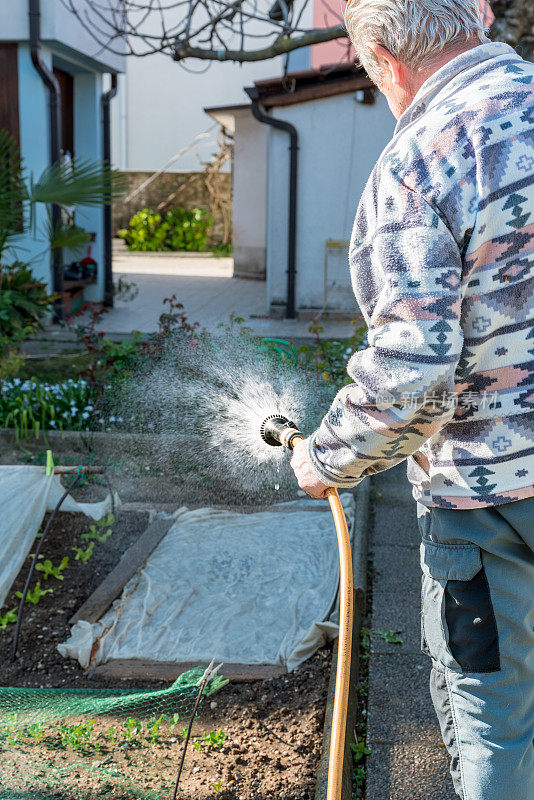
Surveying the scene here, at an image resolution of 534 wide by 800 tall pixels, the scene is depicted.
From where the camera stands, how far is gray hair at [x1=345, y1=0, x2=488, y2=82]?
142 cm

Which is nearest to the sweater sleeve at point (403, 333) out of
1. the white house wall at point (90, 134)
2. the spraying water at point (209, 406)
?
the spraying water at point (209, 406)

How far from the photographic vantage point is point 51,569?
350 cm

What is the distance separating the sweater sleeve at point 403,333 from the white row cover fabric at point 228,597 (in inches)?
65.4

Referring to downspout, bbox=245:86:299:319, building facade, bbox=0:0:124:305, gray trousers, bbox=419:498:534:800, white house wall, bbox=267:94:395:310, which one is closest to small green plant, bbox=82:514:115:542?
gray trousers, bbox=419:498:534:800

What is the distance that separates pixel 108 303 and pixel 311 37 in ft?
18.3

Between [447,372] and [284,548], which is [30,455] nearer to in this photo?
[284,548]

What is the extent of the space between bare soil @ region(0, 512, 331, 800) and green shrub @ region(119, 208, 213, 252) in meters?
15.4

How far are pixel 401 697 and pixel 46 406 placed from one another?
3.07m

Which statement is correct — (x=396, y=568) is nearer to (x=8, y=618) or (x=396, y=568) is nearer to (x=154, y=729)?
(x=154, y=729)

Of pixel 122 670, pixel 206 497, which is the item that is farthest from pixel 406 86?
pixel 206 497

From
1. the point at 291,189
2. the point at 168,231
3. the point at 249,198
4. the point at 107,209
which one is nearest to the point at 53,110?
the point at 107,209

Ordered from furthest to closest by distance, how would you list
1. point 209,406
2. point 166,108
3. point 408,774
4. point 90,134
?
point 166,108 → point 90,134 → point 209,406 → point 408,774

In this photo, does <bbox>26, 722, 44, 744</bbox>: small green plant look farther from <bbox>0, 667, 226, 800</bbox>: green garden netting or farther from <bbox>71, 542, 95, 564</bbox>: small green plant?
<bbox>71, 542, 95, 564</bbox>: small green plant

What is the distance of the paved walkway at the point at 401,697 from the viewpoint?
228 cm
